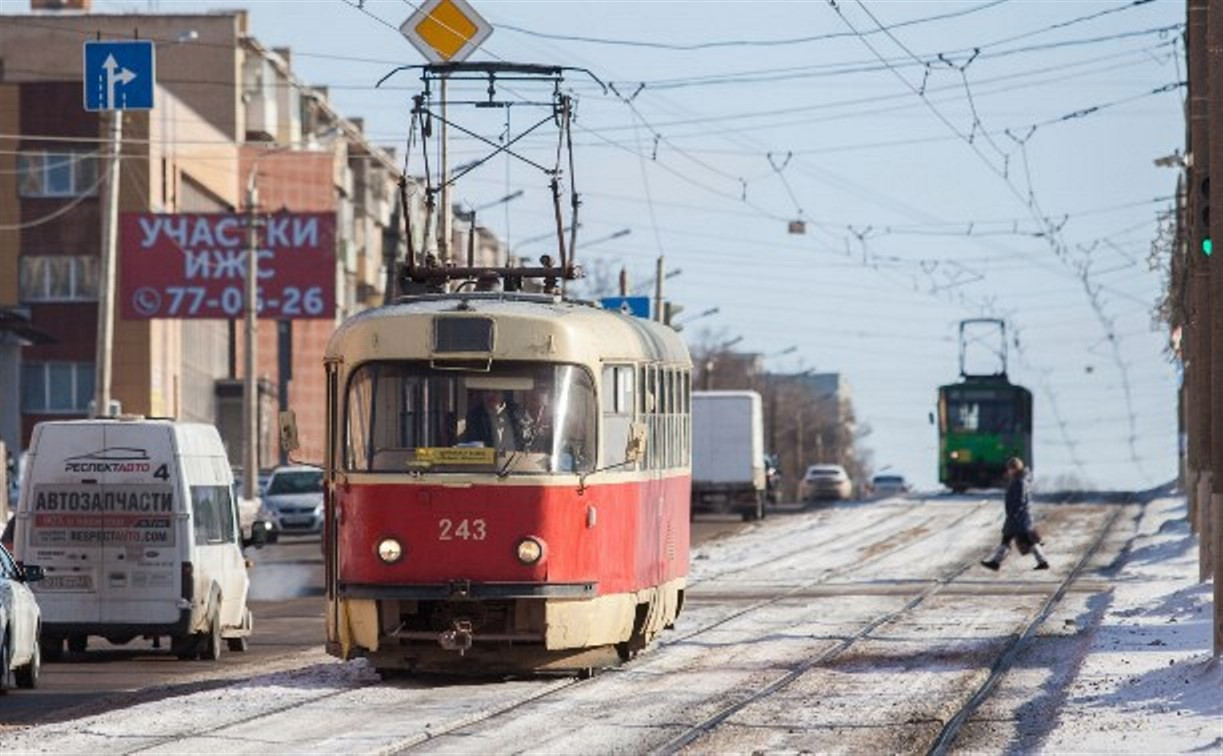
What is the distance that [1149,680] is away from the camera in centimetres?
2120

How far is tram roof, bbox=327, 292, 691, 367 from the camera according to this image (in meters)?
22.3

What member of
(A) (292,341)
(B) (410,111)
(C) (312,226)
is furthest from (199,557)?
(A) (292,341)

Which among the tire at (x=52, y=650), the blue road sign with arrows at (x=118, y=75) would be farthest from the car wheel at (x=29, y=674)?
the blue road sign with arrows at (x=118, y=75)

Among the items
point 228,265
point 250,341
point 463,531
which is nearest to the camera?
point 463,531

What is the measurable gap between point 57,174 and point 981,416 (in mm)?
26054

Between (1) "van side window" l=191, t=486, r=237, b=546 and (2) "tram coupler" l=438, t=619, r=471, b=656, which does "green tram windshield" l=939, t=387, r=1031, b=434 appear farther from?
(2) "tram coupler" l=438, t=619, r=471, b=656

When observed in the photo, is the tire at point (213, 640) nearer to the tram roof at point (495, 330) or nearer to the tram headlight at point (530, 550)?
the tram roof at point (495, 330)

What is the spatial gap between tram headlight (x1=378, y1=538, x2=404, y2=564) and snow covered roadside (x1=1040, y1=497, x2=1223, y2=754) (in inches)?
192

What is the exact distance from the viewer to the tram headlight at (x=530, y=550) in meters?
21.8

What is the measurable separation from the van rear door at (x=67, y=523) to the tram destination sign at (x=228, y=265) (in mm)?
39374

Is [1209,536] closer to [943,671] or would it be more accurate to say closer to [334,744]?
[943,671]

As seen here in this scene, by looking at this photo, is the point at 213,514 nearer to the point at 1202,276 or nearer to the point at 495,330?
the point at 495,330

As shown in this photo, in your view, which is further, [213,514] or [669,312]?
[669,312]

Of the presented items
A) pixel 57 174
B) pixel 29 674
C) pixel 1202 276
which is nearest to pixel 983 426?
pixel 57 174
